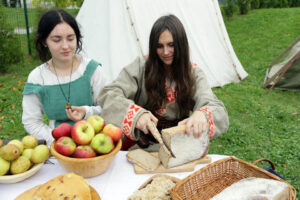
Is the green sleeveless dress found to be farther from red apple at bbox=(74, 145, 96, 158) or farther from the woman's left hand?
red apple at bbox=(74, 145, 96, 158)

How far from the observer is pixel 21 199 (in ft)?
3.15

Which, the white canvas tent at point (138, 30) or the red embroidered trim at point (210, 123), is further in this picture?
the white canvas tent at point (138, 30)

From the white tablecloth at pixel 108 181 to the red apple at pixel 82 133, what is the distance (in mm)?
199

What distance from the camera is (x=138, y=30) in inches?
173

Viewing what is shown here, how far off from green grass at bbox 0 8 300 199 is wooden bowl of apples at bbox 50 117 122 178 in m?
2.23

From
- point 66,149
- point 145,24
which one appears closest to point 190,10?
point 145,24

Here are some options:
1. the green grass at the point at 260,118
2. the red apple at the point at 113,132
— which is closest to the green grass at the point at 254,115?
the green grass at the point at 260,118

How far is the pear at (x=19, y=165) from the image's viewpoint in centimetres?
110

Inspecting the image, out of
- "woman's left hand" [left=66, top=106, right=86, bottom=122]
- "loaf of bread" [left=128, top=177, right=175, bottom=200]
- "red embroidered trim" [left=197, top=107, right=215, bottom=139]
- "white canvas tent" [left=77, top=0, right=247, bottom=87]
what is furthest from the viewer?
"white canvas tent" [left=77, top=0, right=247, bottom=87]

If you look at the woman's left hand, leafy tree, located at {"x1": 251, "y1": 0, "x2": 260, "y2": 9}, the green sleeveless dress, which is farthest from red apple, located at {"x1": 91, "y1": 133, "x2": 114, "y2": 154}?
leafy tree, located at {"x1": 251, "y1": 0, "x2": 260, "y2": 9}

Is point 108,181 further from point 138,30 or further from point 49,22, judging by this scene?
point 138,30

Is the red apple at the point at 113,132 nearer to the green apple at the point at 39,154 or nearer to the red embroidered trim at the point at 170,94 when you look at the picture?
the green apple at the point at 39,154

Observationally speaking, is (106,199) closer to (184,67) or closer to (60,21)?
(184,67)

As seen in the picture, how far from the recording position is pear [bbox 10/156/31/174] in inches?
43.4
